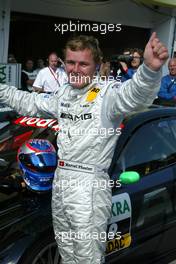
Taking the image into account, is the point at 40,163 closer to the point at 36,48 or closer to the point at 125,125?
the point at 125,125

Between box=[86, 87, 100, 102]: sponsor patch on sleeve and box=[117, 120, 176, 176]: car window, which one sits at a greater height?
box=[86, 87, 100, 102]: sponsor patch on sleeve

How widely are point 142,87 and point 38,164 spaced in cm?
86

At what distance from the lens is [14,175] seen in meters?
2.69

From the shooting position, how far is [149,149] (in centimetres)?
307

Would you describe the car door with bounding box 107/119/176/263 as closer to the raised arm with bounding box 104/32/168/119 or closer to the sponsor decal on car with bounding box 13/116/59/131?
the sponsor decal on car with bounding box 13/116/59/131

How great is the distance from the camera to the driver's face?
2033mm

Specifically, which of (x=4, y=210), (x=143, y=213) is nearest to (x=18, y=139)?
(x=4, y=210)

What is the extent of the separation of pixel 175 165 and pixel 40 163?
48.3 inches

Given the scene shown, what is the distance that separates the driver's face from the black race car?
699mm

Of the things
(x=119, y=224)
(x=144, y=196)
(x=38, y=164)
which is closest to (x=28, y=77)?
(x=144, y=196)

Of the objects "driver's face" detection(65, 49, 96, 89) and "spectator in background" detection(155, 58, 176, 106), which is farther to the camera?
"spectator in background" detection(155, 58, 176, 106)

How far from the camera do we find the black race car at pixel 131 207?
92.3 inches

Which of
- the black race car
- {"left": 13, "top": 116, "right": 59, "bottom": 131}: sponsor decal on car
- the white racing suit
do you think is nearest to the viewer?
the white racing suit

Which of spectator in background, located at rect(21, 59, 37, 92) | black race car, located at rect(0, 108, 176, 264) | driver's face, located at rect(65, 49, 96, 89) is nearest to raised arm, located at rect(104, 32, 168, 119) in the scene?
driver's face, located at rect(65, 49, 96, 89)
